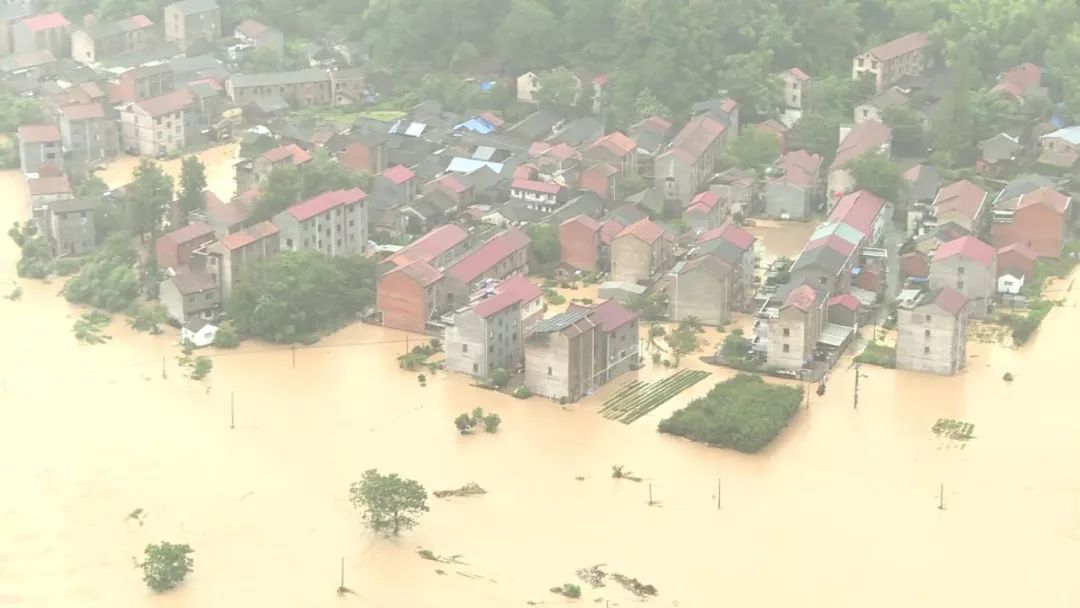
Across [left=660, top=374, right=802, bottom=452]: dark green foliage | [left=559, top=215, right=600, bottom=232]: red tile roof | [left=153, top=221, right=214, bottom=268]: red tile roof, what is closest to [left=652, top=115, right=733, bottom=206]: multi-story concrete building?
[left=559, top=215, right=600, bottom=232]: red tile roof

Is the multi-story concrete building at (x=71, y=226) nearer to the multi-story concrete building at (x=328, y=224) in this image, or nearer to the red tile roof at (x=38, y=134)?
the multi-story concrete building at (x=328, y=224)

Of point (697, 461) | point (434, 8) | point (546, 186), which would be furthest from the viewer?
point (434, 8)

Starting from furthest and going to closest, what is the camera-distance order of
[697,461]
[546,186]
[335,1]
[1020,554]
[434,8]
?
[335,1], [434,8], [546,186], [697,461], [1020,554]

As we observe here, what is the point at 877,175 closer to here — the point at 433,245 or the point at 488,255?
the point at 488,255

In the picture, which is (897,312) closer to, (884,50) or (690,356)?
(690,356)

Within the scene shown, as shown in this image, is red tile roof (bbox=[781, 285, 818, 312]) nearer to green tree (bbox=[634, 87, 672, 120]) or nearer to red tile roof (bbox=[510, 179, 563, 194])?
red tile roof (bbox=[510, 179, 563, 194])

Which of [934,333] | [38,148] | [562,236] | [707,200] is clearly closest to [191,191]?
[38,148]

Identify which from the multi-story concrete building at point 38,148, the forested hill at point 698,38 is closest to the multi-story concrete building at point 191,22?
the forested hill at point 698,38

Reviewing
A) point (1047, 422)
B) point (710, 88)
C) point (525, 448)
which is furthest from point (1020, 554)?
point (710, 88)
